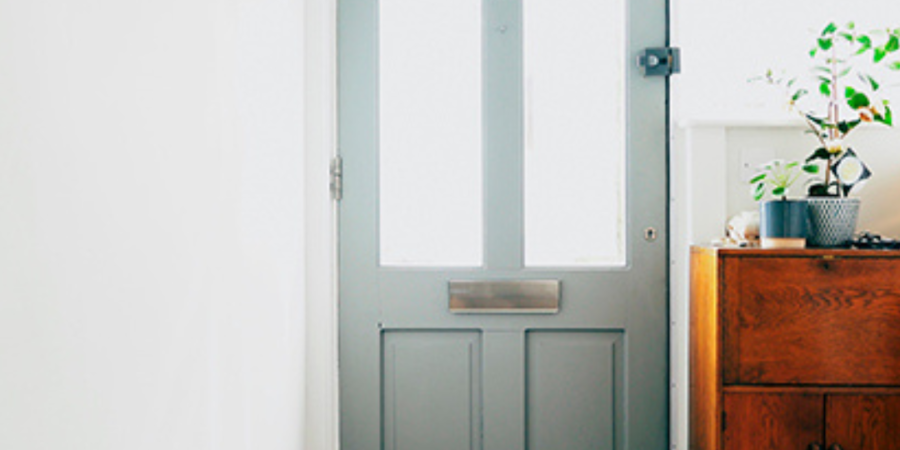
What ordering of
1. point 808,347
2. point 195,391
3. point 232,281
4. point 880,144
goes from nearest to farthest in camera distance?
point 195,391 < point 232,281 < point 808,347 < point 880,144

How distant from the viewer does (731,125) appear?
1752mm

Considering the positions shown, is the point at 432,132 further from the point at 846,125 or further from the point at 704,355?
the point at 846,125

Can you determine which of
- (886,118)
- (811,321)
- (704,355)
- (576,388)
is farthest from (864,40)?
(576,388)

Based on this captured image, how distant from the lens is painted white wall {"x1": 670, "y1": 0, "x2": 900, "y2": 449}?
5.76 ft

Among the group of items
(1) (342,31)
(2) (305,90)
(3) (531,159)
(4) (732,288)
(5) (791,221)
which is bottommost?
(4) (732,288)

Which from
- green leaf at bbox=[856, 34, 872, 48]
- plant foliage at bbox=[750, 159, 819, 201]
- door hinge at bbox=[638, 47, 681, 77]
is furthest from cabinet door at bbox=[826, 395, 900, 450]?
door hinge at bbox=[638, 47, 681, 77]

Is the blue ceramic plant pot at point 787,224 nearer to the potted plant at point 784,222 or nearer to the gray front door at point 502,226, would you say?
the potted plant at point 784,222

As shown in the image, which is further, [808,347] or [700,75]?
[700,75]

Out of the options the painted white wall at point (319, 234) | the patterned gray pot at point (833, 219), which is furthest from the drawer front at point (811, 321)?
the painted white wall at point (319, 234)

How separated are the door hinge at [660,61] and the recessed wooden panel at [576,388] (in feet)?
2.32

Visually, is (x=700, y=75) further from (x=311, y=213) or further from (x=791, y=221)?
(x=311, y=213)

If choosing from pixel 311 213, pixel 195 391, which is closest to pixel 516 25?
pixel 311 213

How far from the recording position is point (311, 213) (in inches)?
71.1

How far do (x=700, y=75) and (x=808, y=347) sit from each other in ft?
2.45
